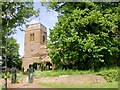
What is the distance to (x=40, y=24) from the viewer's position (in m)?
4.80

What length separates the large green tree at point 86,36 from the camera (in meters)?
6.75

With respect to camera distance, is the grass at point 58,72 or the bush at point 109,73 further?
the bush at point 109,73

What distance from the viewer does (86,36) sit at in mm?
6902

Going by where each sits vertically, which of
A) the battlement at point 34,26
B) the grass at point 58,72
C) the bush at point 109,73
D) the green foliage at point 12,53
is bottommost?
the bush at point 109,73

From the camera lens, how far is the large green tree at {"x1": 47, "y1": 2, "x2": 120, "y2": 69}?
22.1ft

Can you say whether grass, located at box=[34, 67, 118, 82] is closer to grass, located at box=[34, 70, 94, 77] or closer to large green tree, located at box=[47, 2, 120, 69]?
grass, located at box=[34, 70, 94, 77]

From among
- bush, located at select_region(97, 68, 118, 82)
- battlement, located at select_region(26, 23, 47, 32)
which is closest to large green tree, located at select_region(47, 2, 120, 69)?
bush, located at select_region(97, 68, 118, 82)

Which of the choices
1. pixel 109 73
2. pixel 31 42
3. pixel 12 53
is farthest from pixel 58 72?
pixel 12 53

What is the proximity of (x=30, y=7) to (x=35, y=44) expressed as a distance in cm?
74

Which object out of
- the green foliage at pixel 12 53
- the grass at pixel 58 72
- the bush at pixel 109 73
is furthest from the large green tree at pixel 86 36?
the green foliage at pixel 12 53

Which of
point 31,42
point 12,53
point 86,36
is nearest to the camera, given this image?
point 12,53

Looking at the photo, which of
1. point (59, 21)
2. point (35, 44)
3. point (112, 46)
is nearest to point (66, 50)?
point (59, 21)

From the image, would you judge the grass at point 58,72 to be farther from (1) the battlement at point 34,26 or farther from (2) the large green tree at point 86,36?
(1) the battlement at point 34,26

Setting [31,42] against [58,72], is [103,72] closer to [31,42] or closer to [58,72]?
[58,72]
